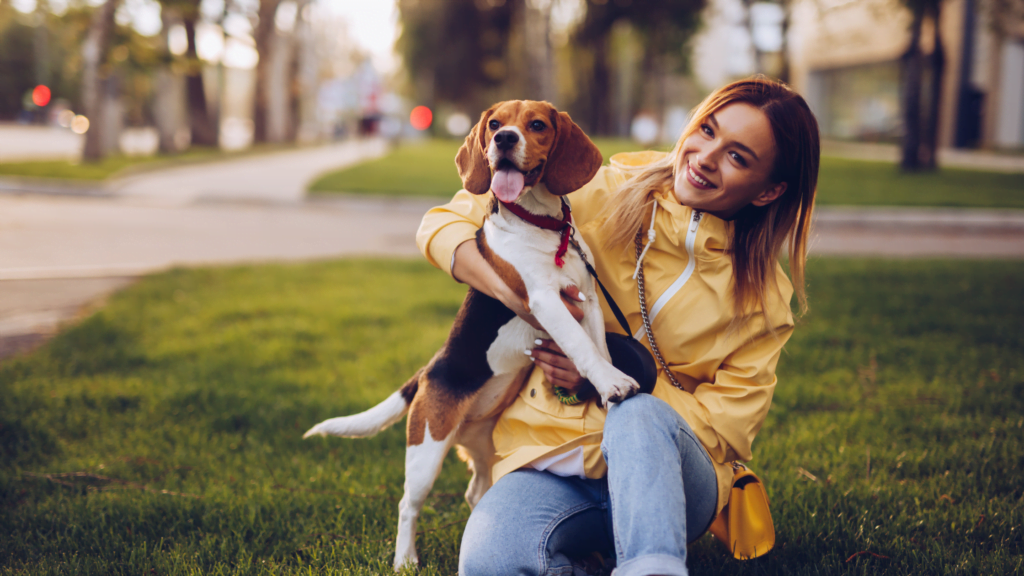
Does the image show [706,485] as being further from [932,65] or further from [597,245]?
[932,65]

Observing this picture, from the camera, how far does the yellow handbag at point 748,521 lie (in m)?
2.32

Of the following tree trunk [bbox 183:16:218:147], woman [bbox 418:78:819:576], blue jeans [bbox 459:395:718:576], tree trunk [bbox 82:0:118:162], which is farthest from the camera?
tree trunk [bbox 183:16:218:147]

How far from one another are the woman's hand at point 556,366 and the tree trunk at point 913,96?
675 inches

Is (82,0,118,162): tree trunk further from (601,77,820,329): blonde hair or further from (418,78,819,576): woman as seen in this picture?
(601,77,820,329): blonde hair

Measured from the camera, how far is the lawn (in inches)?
519

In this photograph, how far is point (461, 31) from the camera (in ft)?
113

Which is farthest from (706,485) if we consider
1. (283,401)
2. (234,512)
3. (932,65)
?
(932,65)

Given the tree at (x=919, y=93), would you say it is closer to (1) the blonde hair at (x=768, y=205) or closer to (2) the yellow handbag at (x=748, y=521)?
(1) the blonde hair at (x=768, y=205)

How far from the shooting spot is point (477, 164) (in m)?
2.48

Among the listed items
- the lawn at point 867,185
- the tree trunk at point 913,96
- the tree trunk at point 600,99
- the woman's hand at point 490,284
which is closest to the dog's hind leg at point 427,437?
the woman's hand at point 490,284

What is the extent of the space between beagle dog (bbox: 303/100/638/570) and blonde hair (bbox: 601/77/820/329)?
0.20 m

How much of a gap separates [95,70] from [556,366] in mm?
Answer: 16974

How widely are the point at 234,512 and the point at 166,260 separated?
19.6 ft

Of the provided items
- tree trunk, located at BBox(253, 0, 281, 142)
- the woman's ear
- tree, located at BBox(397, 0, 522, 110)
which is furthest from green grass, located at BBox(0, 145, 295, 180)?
tree, located at BBox(397, 0, 522, 110)
